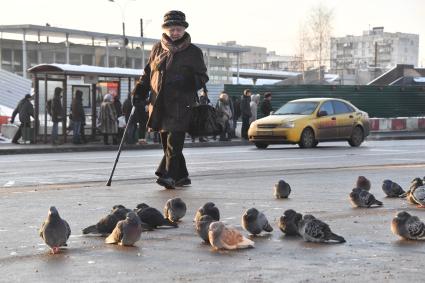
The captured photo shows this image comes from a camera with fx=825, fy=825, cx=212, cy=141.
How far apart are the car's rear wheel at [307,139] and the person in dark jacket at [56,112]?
24.4 feet

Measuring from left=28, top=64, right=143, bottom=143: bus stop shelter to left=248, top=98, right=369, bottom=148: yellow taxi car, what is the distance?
5.17 metres

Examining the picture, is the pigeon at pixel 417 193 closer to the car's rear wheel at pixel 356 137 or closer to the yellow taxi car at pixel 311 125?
the yellow taxi car at pixel 311 125

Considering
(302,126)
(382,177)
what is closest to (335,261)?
(382,177)

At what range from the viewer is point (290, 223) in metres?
6.14

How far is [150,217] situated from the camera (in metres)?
6.48

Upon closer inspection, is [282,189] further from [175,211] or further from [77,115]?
[77,115]

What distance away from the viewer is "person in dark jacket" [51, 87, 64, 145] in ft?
81.1

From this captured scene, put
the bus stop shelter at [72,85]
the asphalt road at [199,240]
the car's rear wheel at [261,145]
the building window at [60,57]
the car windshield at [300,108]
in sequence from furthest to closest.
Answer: the building window at [60,57], the bus stop shelter at [72,85], the car windshield at [300,108], the car's rear wheel at [261,145], the asphalt road at [199,240]

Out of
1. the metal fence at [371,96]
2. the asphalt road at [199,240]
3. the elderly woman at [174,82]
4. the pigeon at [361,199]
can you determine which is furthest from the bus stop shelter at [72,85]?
the pigeon at [361,199]

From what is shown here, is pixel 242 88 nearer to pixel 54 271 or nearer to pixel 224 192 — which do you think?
pixel 224 192

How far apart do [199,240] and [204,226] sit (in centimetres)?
29

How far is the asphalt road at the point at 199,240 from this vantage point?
16.3ft

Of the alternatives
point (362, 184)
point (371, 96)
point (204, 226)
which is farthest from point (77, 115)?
point (371, 96)

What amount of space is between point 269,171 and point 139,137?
13.7m
